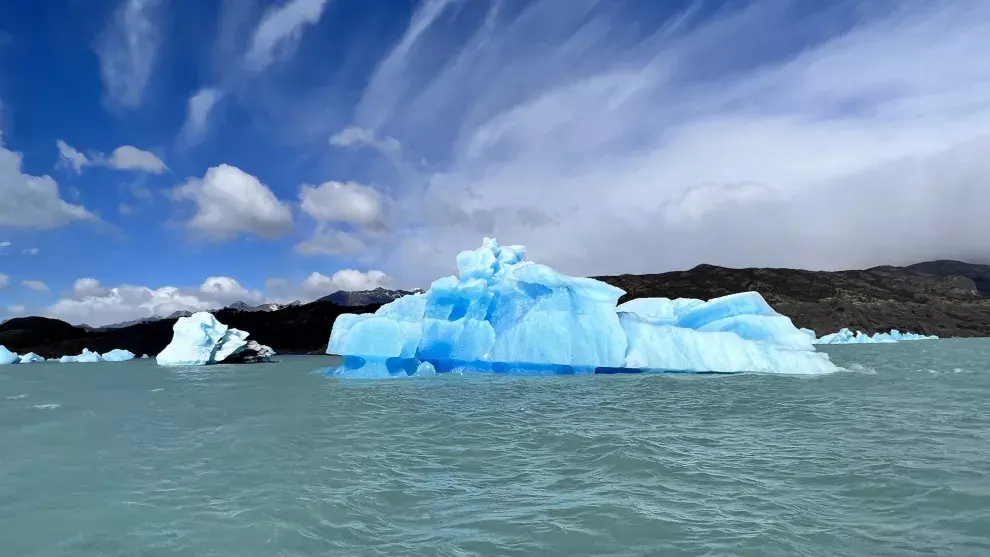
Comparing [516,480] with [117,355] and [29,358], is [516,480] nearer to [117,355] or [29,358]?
[117,355]

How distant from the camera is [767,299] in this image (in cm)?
11069

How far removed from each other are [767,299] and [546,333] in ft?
331

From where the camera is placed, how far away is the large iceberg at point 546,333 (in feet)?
75.8

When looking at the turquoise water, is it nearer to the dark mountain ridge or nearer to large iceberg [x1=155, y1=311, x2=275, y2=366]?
large iceberg [x1=155, y1=311, x2=275, y2=366]

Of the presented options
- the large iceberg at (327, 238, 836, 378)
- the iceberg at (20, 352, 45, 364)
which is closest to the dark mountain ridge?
the iceberg at (20, 352, 45, 364)

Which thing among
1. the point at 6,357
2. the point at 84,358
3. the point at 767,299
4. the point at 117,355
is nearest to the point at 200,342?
the point at 6,357

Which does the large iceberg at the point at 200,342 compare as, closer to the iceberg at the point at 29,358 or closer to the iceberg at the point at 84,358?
the iceberg at the point at 84,358

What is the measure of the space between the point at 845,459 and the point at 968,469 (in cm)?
133

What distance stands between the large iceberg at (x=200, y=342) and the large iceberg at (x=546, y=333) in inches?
791

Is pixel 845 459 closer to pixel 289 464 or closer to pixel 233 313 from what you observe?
pixel 289 464

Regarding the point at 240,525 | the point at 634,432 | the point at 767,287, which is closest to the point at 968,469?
the point at 634,432

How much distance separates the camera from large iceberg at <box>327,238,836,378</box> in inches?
909

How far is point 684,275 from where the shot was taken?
5576 inches

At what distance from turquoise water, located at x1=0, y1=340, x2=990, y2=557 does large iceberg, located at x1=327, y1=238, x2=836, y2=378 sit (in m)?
8.19
